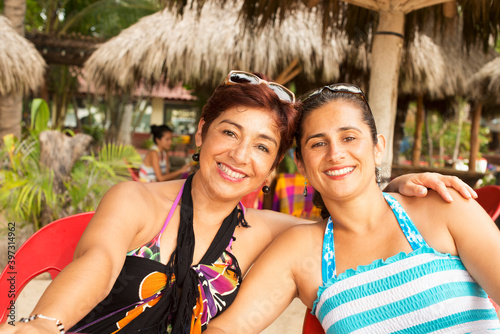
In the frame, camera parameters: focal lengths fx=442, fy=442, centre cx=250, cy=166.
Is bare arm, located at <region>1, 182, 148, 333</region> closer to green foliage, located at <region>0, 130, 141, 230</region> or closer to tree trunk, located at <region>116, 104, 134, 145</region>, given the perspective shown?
green foliage, located at <region>0, 130, 141, 230</region>

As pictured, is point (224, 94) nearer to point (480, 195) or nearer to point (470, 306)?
point (470, 306)

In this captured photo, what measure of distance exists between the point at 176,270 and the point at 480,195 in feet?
7.40

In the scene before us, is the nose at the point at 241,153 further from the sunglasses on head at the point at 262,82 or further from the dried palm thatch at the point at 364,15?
the dried palm thatch at the point at 364,15

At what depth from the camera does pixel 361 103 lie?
176 cm

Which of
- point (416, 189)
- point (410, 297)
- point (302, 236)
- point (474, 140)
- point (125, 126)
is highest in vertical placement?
point (416, 189)

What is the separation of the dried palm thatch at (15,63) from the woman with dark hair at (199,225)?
24.2 ft

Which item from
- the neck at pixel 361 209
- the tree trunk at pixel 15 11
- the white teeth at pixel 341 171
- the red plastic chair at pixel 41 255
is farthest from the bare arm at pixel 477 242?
the tree trunk at pixel 15 11

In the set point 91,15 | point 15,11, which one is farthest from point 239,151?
point 91,15

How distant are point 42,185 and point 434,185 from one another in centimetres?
408

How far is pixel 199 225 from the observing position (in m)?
1.83

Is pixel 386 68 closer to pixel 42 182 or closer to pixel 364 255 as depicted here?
pixel 364 255

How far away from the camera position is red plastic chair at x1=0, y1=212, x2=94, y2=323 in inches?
70.1

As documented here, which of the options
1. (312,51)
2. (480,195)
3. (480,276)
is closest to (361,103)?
(480,276)

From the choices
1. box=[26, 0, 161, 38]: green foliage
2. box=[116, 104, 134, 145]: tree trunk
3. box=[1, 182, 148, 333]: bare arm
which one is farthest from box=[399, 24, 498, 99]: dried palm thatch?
box=[116, 104, 134, 145]: tree trunk
